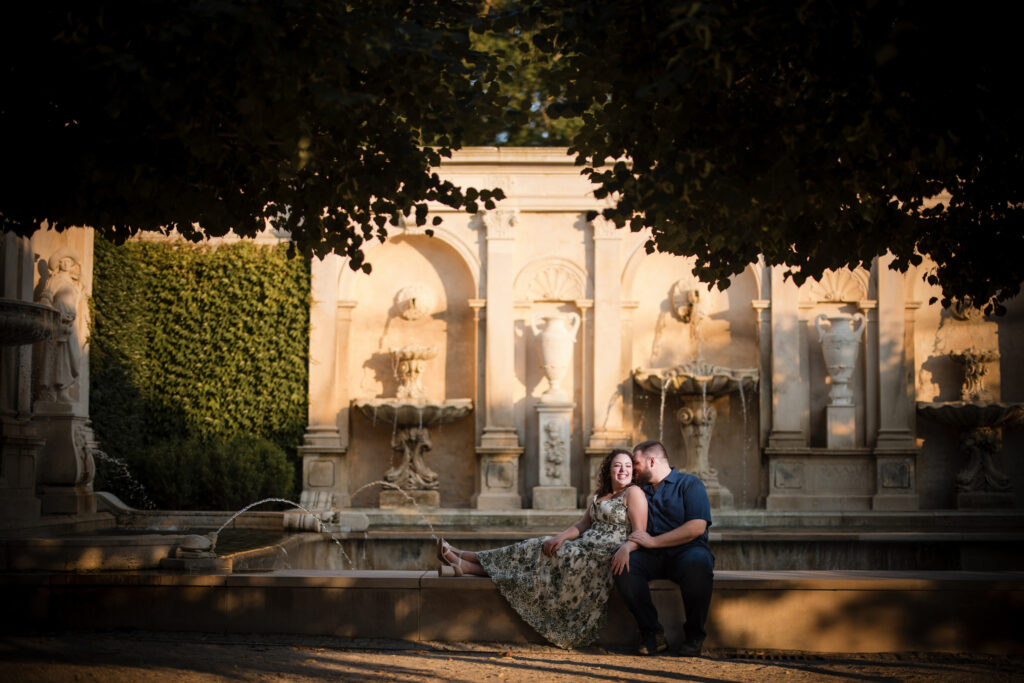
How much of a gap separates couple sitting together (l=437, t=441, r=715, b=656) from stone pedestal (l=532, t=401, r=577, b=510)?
29.0 feet

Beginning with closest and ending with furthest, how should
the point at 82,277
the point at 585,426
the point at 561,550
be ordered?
the point at 561,550 → the point at 82,277 → the point at 585,426

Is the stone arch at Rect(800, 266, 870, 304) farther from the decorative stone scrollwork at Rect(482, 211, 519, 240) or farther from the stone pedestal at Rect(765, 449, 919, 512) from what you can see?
the decorative stone scrollwork at Rect(482, 211, 519, 240)

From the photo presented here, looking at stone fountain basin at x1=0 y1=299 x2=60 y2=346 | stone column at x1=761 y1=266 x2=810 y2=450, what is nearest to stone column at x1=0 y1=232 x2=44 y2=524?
stone fountain basin at x1=0 y1=299 x2=60 y2=346

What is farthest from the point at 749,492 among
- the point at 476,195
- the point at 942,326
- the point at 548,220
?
the point at 476,195

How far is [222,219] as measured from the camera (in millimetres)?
5879

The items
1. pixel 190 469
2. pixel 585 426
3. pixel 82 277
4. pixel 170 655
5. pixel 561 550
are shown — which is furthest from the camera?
pixel 585 426

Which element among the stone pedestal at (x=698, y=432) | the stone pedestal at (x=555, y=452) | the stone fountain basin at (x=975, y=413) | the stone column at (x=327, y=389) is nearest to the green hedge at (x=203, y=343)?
the stone column at (x=327, y=389)

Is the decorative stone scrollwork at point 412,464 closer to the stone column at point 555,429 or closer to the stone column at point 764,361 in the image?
the stone column at point 555,429

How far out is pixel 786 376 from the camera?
15.8m

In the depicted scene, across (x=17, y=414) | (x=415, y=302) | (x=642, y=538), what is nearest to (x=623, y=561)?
(x=642, y=538)

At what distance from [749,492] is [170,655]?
1154 cm

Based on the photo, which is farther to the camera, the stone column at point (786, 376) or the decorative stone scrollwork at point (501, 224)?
the decorative stone scrollwork at point (501, 224)

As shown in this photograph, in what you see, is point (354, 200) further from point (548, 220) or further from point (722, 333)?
point (722, 333)

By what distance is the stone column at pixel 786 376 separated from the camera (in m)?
15.7
